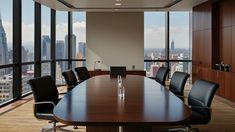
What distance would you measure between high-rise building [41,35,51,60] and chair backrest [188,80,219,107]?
20.5 feet

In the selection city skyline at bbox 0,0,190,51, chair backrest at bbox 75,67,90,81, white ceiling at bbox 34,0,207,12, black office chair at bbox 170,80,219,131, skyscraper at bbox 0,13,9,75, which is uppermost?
white ceiling at bbox 34,0,207,12

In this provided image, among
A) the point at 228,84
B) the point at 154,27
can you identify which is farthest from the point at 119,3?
the point at 228,84

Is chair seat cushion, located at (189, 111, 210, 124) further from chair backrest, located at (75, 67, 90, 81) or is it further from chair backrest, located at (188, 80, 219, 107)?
chair backrest, located at (75, 67, 90, 81)

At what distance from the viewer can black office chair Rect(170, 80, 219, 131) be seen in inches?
140

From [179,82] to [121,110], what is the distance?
228 cm

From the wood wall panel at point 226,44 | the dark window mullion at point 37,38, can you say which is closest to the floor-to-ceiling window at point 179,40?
the wood wall panel at point 226,44

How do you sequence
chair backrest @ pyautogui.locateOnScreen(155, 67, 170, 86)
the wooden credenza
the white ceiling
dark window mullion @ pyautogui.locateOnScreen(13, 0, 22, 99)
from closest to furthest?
chair backrest @ pyautogui.locateOnScreen(155, 67, 170, 86)
dark window mullion @ pyautogui.locateOnScreen(13, 0, 22, 99)
the white ceiling
the wooden credenza

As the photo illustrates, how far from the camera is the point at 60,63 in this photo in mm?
10570

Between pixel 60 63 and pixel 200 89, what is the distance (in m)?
7.38

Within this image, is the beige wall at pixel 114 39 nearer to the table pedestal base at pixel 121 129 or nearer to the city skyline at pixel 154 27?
the city skyline at pixel 154 27

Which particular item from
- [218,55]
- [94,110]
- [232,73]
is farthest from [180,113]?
[218,55]

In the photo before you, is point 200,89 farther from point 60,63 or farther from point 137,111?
point 60,63

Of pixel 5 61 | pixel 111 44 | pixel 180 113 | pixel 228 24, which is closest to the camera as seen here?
pixel 180 113

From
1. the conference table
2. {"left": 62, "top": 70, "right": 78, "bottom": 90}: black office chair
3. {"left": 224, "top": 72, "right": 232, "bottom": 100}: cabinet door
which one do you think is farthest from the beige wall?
the conference table
